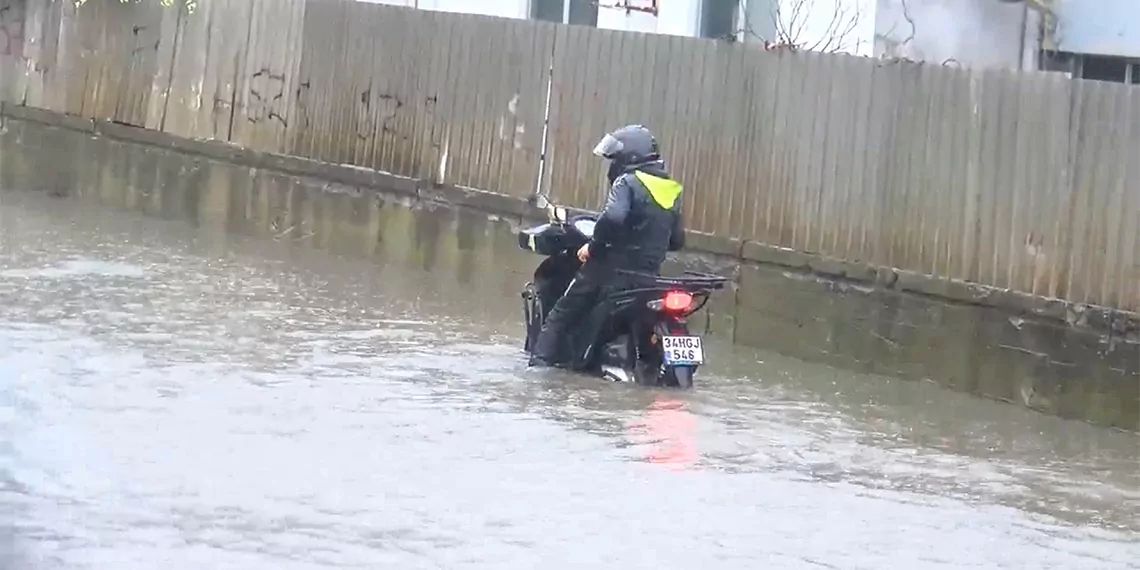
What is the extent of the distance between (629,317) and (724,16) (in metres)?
8.76

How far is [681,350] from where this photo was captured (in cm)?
1150

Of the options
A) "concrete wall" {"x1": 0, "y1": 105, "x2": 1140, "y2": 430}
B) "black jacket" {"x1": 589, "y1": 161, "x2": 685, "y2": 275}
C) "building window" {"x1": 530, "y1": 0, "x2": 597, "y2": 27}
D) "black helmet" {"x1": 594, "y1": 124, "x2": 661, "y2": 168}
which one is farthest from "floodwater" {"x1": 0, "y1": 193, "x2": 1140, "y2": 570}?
"building window" {"x1": 530, "y1": 0, "x2": 597, "y2": 27}

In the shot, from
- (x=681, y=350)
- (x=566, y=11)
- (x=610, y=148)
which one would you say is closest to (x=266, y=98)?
(x=566, y=11)

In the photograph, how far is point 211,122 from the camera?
1958 centimetres

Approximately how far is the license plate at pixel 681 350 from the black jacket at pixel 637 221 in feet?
1.60

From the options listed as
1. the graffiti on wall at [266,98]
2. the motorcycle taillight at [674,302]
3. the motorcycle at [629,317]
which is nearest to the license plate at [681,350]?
the motorcycle at [629,317]

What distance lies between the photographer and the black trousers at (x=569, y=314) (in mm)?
11797

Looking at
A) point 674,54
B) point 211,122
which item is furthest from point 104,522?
point 211,122

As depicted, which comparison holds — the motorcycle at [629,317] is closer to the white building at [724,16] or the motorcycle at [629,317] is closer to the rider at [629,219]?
the rider at [629,219]

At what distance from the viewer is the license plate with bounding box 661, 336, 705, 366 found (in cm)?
1148

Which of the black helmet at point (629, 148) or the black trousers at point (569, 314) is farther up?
the black helmet at point (629, 148)

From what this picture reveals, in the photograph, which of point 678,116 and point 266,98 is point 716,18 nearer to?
point 266,98

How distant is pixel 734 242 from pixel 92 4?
9.41 meters

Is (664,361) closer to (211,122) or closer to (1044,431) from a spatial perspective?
(1044,431)
